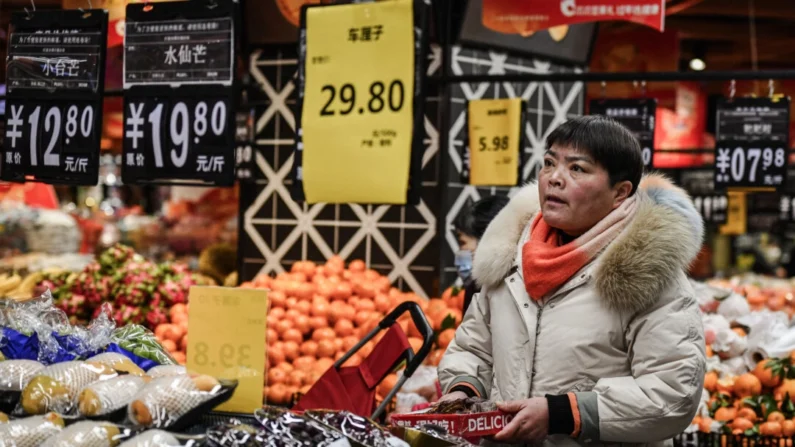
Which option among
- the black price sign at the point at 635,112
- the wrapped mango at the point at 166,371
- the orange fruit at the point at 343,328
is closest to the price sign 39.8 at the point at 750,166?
the black price sign at the point at 635,112

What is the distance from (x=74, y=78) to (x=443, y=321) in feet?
8.08

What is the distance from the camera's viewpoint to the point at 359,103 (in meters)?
4.17

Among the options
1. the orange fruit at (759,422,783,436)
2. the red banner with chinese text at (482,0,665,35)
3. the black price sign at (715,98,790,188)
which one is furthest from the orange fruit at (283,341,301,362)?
the black price sign at (715,98,790,188)

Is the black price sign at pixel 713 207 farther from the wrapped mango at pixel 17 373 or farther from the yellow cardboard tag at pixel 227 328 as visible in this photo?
the wrapped mango at pixel 17 373

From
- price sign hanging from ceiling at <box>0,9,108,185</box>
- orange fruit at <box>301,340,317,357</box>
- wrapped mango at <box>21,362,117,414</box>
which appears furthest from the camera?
orange fruit at <box>301,340,317,357</box>

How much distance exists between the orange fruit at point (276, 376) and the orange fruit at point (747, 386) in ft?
8.61

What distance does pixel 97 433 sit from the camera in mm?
2152

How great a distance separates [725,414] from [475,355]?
2.77m

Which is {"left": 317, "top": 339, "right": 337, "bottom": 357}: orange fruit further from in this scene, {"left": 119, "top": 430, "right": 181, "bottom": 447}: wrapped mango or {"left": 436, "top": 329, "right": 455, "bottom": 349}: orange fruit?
{"left": 119, "top": 430, "right": 181, "bottom": 447}: wrapped mango

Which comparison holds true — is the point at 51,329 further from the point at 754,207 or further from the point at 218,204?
the point at 754,207

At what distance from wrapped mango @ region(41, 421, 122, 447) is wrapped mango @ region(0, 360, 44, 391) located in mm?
338

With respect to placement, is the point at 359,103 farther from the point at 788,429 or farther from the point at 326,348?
the point at 788,429

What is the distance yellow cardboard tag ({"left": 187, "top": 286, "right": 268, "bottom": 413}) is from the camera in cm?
342

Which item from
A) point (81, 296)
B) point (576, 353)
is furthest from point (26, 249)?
point (576, 353)
